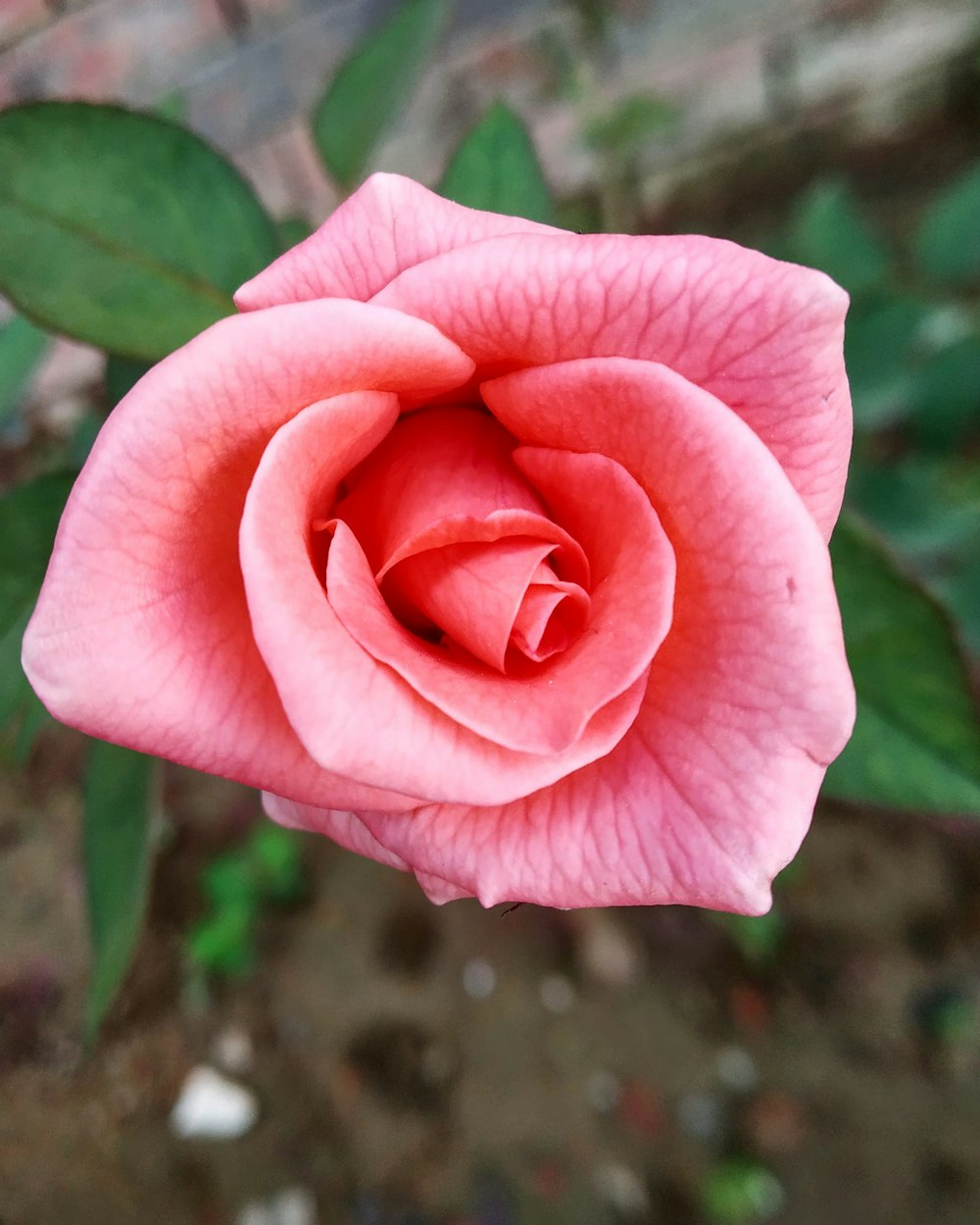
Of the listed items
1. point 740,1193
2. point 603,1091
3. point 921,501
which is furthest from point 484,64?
point 740,1193

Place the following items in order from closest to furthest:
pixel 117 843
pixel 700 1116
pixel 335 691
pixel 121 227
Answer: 1. pixel 335 691
2. pixel 121 227
3. pixel 117 843
4. pixel 700 1116

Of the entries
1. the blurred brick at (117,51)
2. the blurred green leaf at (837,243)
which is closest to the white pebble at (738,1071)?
the blurred green leaf at (837,243)

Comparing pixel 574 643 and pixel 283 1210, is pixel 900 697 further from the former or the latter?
pixel 283 1210

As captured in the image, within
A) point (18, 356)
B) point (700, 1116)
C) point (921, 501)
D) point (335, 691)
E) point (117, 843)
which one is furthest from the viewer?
point (700, 1116)

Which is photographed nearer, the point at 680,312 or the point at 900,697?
the point at 680,312

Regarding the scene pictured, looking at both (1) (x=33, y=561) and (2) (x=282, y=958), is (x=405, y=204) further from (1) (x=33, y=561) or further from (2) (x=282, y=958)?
(2) (x=282, y=958)

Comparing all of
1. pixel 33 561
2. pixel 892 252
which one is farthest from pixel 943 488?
pixel 33 561
